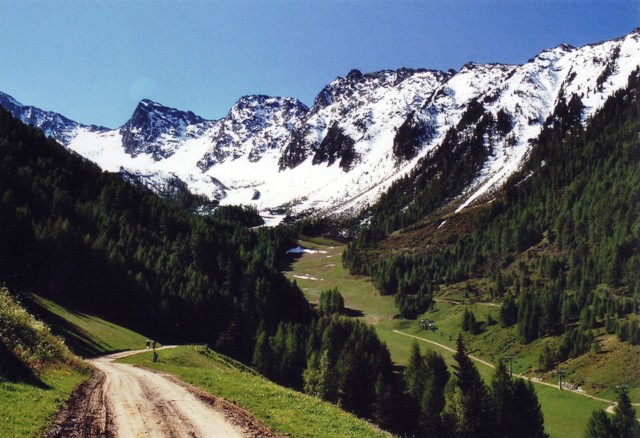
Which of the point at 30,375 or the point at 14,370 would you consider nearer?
the point at 14,370

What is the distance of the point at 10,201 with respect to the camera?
117062 millimetres

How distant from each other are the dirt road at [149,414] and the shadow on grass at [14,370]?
7.95 ft

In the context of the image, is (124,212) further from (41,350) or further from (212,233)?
(41,350)

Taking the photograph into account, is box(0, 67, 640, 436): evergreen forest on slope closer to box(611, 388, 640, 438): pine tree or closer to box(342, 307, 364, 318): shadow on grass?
box(611, 388, 640, 438): pine tree

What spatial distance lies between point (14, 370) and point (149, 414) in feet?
27.2

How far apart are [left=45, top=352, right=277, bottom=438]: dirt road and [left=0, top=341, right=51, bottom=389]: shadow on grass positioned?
2.42 meters

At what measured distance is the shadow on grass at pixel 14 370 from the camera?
972 inches

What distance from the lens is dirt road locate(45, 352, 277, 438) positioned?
2164 cm

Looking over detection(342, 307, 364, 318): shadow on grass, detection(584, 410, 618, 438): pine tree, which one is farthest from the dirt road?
detection(342, 307, 364, 318): shadow on grass

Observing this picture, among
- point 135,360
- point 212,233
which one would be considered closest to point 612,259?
point 212,233

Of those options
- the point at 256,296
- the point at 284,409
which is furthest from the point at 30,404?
the point at 256,296

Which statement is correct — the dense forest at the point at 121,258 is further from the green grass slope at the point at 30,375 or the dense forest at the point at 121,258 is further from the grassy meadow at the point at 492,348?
the green grass slope at the point at 30,375

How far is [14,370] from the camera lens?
25.9 meters

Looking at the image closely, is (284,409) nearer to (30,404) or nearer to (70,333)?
(30,404)
